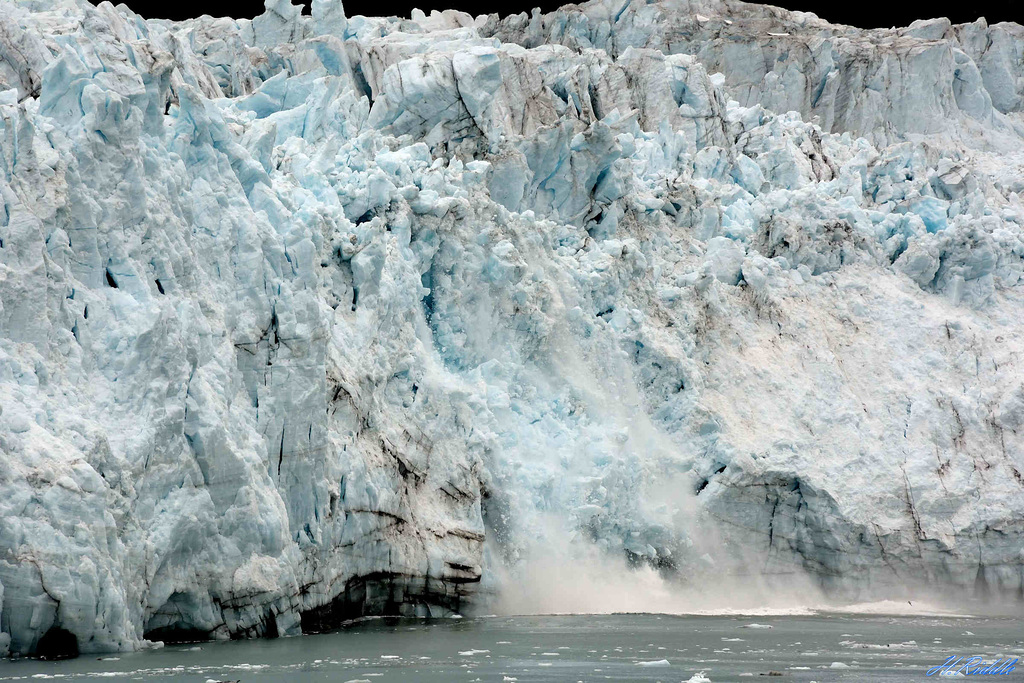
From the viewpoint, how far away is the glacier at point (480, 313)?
1111 cm

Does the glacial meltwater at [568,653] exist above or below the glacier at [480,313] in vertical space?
below

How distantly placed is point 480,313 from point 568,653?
5.85 meters

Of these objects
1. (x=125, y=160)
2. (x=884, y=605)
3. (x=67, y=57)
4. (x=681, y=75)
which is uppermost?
(x=681, y=75)

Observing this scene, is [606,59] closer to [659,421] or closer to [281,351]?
[659,421]

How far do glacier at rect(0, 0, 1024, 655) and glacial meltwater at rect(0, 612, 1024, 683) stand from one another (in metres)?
0.65

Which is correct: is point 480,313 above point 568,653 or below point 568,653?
above

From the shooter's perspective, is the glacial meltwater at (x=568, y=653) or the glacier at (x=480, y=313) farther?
the glacier at (x=480, y=313)

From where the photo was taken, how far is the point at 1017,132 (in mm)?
25844

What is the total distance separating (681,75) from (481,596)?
35.0 feet

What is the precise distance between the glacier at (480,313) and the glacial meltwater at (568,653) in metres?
0.65

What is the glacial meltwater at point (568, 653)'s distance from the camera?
377 inches

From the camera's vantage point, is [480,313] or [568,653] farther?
[480,313]

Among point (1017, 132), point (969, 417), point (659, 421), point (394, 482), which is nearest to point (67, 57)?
point (394, 482)

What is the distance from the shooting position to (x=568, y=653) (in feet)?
36.9
